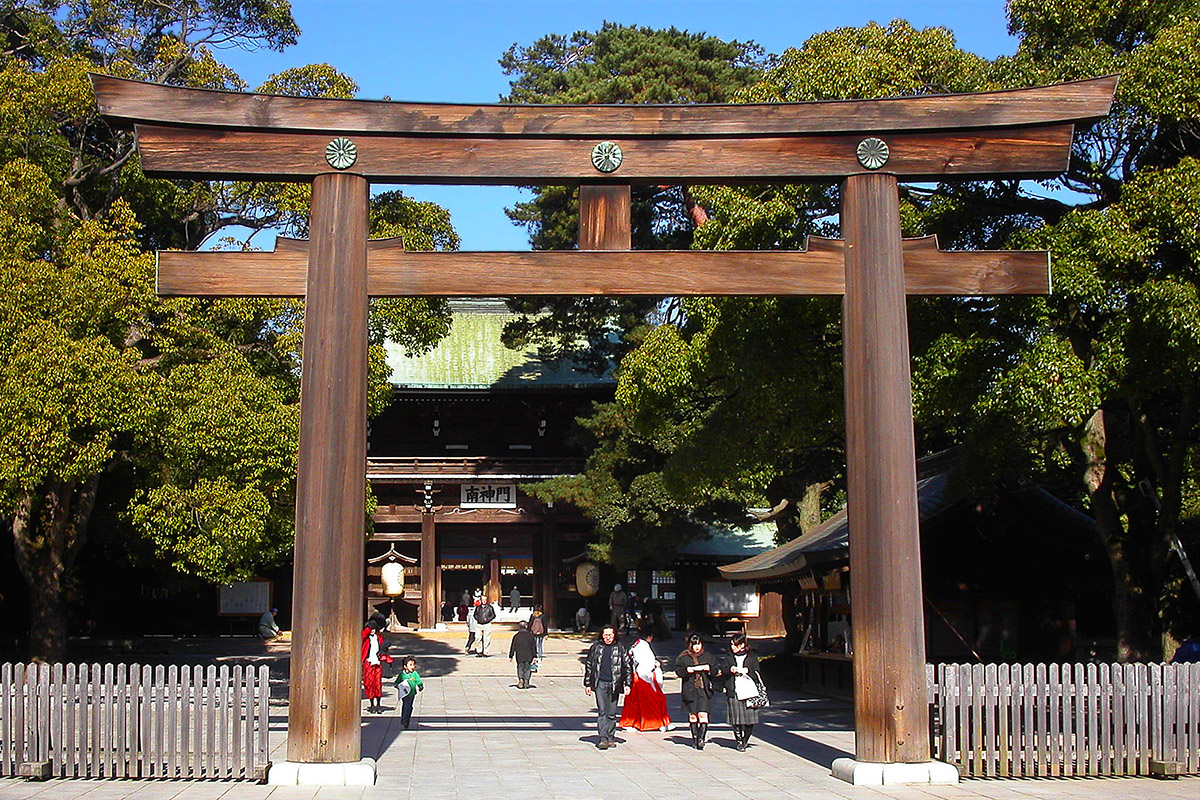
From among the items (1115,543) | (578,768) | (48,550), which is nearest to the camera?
(578,768)

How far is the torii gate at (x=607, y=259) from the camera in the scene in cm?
1001

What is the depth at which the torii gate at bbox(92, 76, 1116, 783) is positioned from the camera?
10.0 meters

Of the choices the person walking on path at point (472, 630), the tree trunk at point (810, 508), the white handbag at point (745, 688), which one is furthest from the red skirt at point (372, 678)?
the tree trunk at point (810, 508)

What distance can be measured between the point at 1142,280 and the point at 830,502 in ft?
64.8

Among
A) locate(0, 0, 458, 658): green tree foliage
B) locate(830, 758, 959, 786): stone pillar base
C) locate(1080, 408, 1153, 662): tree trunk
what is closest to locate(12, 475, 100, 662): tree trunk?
locate(0, 0, 458, 658): green tree foliage

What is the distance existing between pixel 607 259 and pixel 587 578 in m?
23.0

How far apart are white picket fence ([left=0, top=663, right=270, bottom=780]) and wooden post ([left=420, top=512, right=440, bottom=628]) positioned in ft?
73.9

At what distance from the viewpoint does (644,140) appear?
1084 cm

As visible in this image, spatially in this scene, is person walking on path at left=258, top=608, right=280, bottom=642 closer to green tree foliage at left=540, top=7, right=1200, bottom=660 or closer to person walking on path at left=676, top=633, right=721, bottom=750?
green tree foliage at left=540, top=7, right=1200, bottom=660

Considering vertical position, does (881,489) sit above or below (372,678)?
above

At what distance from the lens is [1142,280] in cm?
1288

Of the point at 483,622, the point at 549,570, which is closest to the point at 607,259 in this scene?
the point at 483,622

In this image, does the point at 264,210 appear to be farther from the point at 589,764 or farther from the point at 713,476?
the point at 589,764

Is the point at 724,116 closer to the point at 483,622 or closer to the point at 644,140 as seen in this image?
the point at 644,140
